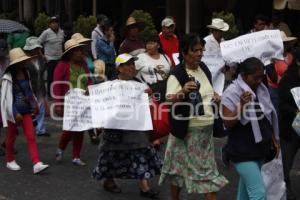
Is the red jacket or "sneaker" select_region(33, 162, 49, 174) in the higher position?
the red jacket

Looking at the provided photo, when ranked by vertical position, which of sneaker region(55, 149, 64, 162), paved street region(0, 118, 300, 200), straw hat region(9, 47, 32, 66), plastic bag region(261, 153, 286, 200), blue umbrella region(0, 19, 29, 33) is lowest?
paved street region(0, 118, 300, 200)

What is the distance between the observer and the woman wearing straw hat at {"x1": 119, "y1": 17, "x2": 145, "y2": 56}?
361 inches

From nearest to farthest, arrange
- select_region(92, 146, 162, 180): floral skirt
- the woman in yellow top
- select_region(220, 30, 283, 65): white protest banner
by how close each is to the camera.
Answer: the woman in yellow top, select_region(220, 30, 283, 65): white protest banner, select_region(92, 146, 162, 180): floral skirt

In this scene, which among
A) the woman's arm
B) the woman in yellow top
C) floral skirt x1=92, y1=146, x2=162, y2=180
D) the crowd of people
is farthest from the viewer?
floral skirt x1=92, y1=146, x2=162, y2=180

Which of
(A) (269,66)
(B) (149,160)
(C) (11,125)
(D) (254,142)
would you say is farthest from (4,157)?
(D) (254,142)

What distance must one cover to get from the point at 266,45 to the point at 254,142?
5.08ft

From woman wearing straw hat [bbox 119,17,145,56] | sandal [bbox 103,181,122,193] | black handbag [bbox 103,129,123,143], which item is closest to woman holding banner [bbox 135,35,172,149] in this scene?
woman wearing straw hat [bbox 119,17,145,56]

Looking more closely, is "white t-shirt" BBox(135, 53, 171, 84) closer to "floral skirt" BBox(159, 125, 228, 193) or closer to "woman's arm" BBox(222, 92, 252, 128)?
"floral skirt" BBox(159, 125, 228, 193)

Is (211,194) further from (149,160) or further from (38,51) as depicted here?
(38,51)

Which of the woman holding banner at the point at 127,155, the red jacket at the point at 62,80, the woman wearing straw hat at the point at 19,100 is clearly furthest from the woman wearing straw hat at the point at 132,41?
the woman holding banner at the point at 127,155

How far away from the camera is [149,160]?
6.67 m

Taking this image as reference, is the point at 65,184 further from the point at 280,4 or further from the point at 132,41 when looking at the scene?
the point at 280,4

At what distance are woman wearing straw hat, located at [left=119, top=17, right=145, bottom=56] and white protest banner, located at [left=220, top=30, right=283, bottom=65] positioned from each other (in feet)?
9.55

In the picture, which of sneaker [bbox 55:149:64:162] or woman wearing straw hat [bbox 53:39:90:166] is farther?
sneaker [bbox 55:149:64:162]
